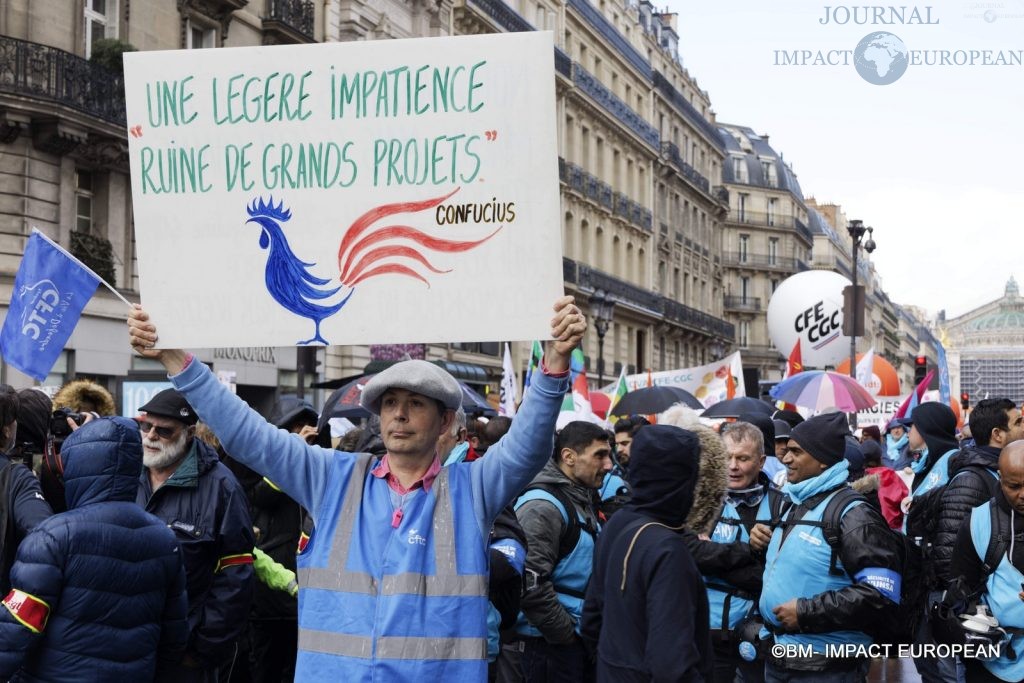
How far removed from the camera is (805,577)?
5.14 metres

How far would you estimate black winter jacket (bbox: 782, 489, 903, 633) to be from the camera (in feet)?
16.3

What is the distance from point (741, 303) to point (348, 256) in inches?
3037

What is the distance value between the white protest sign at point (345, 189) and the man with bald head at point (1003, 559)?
2440mm

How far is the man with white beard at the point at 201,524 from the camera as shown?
494 cm

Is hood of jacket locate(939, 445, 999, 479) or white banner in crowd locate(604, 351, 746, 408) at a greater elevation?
white banner in crowd locate(604, 351, 746, 408)

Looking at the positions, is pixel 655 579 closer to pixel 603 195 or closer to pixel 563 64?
pixel 563 64

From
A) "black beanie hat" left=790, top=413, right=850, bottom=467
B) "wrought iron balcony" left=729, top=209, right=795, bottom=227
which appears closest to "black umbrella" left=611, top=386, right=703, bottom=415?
"black beanie hat" left=790, top=413, right=850, bottom=467

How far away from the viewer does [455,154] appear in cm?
382

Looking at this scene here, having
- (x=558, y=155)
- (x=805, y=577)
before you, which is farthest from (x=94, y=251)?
(x=805, y=577)

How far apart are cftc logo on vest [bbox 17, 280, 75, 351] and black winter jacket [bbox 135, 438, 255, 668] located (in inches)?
70.1

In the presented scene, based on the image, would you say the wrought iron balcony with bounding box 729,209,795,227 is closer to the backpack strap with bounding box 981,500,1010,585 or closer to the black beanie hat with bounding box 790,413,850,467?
the black beanie hat with bounding box 790,413,850,467

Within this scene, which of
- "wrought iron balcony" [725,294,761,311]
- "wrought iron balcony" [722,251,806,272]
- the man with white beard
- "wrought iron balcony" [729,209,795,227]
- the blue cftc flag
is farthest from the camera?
"wrought iron balcony" [729,209,795,227]

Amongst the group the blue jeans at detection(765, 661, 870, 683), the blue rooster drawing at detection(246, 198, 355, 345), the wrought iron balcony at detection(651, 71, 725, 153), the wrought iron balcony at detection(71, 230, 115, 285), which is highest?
the wrought iron balcony at detection(651, 71, 725, 153)

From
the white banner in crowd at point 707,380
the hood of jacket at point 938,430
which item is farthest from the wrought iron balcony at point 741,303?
the hood of jacket at point 938,430
